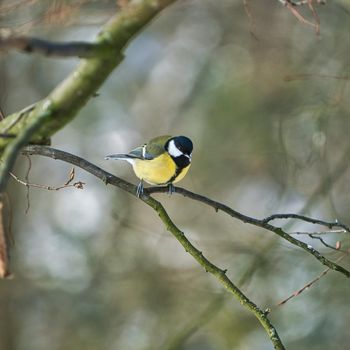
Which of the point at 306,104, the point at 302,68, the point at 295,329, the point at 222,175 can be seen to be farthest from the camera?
the point at 222,175

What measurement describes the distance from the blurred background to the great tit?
1283 millimetres

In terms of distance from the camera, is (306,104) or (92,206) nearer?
(306,104)

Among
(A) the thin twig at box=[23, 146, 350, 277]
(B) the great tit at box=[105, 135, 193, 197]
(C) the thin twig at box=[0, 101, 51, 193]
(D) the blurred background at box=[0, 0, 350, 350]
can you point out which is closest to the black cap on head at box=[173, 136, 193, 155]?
(B) the great tit at box=[105, 135, 193, 197]

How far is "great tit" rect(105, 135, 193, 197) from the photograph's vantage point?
3.26m

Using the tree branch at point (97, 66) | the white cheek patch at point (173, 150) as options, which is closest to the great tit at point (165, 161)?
the white cheek patch at point (173, 150)

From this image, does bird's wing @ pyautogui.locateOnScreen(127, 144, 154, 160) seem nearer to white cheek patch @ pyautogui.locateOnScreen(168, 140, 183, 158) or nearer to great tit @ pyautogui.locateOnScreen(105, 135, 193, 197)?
great tit @ pyautogui.locateOnScreen(105, 135, 193, 197)

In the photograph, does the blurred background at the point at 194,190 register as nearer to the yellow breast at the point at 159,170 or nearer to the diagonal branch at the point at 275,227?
the yellow breast at the point at 159,170

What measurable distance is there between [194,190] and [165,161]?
2905 millimetres

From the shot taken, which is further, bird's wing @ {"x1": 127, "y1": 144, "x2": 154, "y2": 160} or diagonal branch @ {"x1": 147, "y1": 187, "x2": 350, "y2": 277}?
bird's wing @ {"x1": 127, "y1": 144, "x2": 154, "y2": 160}

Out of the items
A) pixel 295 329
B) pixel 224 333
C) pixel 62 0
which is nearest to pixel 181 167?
pixel 62 0

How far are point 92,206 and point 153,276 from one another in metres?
1.37

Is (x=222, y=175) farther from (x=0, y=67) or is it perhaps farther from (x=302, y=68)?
(x=0, y=67)

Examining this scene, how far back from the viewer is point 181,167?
3266 mm

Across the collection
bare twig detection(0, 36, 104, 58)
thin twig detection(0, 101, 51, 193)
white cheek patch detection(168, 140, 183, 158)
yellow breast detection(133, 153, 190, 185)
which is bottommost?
thin twig detection(0, 101, 51, 193)
